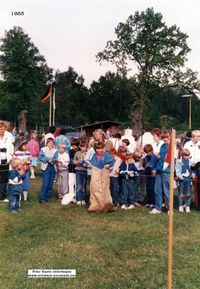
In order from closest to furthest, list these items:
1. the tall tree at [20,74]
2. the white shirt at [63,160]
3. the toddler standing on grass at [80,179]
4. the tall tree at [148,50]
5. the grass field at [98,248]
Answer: the grass field at [98,248] < the toddler standing on grass at [80,179] < the white shirt at [63,160] < the tall tree at [148,50] < the tall tree at [20,74]

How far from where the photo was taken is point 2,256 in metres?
6.57

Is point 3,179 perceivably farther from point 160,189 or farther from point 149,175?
point 160,189

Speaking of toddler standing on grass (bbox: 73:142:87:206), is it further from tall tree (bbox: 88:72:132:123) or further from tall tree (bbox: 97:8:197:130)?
tall tree (bbox: 88:72:132:123)

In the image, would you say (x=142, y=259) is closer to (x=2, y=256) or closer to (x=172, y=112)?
(x=2, y=256)

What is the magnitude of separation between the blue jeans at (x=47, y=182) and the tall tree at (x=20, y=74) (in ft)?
90.6

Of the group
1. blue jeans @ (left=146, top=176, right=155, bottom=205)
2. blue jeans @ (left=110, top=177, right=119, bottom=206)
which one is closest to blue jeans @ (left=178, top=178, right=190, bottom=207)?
blue jeans @ (left=146, top=176, right=155, bottom=205)

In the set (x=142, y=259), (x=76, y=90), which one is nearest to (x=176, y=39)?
(x=142, y=259)

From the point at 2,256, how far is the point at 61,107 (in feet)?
164

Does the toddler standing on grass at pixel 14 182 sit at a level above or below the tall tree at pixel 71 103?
below

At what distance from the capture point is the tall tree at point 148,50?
19.0 m

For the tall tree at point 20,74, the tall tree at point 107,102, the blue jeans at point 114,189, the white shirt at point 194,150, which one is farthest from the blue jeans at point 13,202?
the tall tree at point 107,102

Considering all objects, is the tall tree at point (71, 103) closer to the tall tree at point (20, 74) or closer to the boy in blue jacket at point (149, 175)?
the tall tree at point (20, 74)

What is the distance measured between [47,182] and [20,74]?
3492 cm

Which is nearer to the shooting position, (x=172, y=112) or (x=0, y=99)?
(x=0, y=99)
